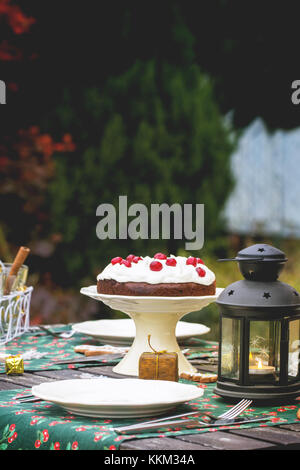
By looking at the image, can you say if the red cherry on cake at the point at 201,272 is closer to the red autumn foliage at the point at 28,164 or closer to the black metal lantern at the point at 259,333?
the black metal lantern at the point at 259,333

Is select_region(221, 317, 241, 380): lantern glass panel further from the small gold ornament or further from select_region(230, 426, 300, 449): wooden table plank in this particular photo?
the small gold ornament

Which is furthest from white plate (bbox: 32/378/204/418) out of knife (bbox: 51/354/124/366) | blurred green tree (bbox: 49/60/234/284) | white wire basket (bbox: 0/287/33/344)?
blurred green tree (bbox: 49/60/234/284)

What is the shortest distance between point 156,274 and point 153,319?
13 centimetres

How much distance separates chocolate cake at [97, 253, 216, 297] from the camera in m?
1.99

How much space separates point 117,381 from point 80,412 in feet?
0.53

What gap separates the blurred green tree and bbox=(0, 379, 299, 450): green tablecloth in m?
3.82

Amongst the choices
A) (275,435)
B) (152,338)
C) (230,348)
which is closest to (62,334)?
(152,338)

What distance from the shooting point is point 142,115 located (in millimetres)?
5723

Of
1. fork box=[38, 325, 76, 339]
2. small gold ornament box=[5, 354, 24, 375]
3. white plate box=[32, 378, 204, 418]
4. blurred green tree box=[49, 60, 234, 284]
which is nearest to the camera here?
white plate box=[32, 378, 204, 418]

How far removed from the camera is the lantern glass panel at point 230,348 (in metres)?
1.72

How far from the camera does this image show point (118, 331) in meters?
2.54

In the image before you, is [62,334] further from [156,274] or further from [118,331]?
[156,274]

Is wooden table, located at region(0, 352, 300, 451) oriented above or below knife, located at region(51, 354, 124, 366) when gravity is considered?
above
